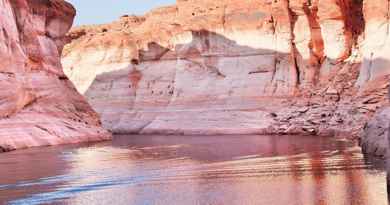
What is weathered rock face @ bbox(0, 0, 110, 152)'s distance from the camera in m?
21.0

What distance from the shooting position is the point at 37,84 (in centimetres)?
2416

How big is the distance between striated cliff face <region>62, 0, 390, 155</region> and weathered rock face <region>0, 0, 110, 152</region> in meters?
7.47

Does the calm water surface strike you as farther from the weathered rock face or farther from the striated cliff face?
the striated cliff face

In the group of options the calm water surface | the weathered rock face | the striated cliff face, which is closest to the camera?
the calm water surface

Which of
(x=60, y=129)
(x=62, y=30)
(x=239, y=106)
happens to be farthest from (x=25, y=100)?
(x=239, y=106)

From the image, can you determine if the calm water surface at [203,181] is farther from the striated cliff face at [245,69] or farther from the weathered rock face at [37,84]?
the striated cliff face at [245,69]

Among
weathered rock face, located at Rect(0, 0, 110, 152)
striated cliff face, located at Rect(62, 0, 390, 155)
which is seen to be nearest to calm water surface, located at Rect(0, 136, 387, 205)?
weathered rock face, located at Rect(0, 0, 110, 152)

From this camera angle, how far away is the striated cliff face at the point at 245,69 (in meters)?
26.6

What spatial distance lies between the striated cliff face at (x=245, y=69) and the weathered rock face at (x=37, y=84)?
294 inches

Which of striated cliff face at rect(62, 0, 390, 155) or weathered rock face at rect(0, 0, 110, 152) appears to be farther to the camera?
striated cliff face at rect(62, 0, 390, 155)

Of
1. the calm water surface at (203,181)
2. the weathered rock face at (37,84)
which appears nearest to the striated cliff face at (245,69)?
the weathered rock face at (37,84)

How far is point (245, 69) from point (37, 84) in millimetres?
13316

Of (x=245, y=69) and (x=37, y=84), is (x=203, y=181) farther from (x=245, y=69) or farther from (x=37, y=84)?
(x=245, y=69)

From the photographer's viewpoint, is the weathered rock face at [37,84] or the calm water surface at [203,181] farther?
the weathered rock face at [37,84]
